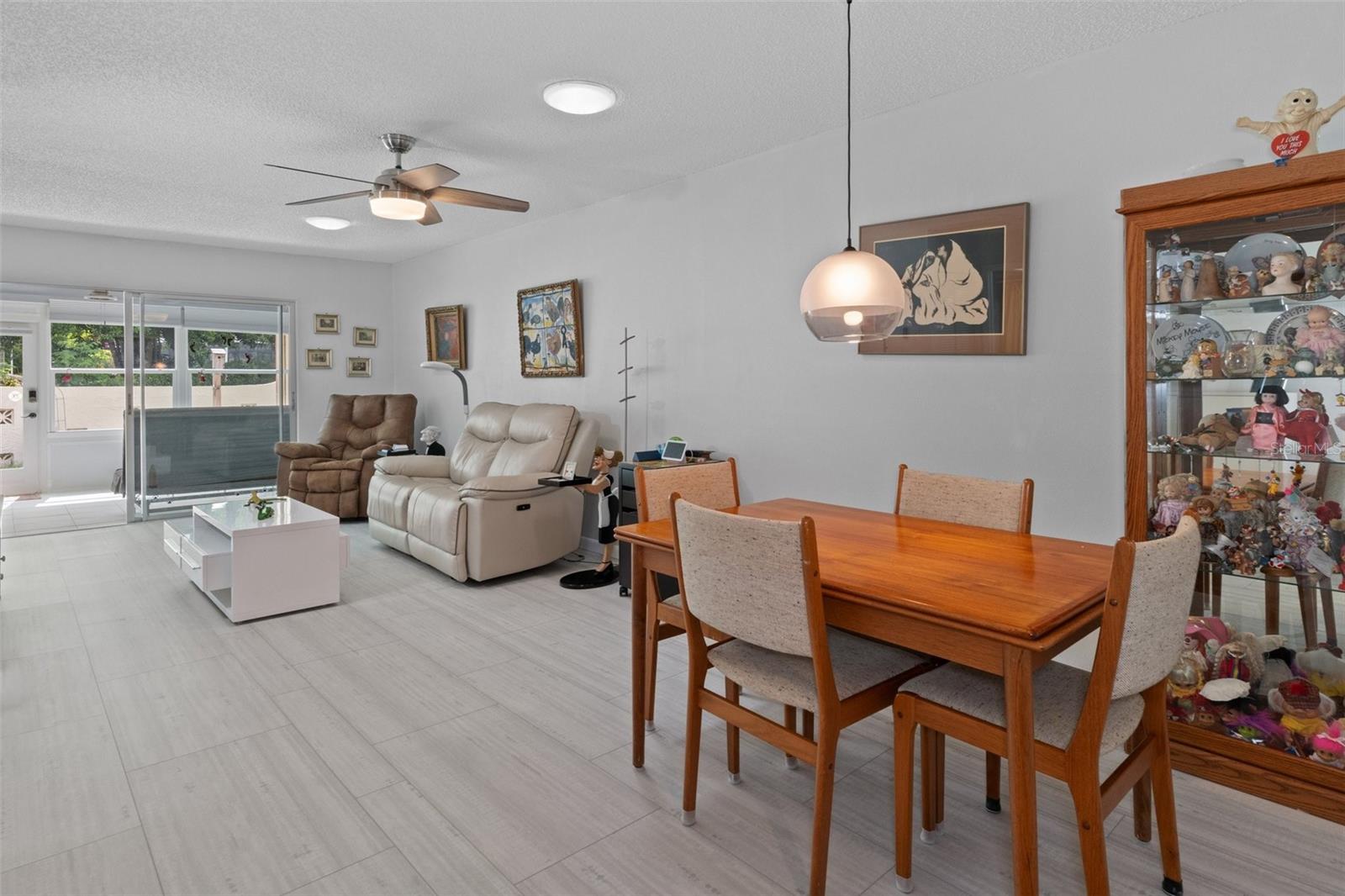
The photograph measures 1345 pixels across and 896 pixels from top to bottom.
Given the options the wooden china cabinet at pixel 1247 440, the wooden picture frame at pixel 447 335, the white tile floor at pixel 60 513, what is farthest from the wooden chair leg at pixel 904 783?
the white tile floor at pixel 60 513

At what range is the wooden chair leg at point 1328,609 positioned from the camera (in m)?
2.01

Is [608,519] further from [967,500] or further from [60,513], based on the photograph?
[60,513]

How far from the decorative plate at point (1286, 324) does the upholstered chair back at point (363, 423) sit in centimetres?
602

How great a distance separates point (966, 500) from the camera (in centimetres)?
236

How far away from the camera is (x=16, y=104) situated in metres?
3.04

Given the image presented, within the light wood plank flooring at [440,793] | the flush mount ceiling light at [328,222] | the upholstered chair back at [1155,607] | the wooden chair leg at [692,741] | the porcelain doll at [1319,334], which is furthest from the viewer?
the flush mount ceiling light at [328,222]

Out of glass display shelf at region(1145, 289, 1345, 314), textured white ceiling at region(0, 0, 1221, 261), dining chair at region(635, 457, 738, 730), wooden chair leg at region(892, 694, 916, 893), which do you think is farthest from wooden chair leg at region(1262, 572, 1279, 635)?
textured white ceiling at region(0, 0, 1221, 261)

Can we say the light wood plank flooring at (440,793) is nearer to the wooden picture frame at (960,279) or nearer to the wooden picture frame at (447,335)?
the wooden picture frame at (960,279)

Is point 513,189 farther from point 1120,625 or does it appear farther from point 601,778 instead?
point 1120,625

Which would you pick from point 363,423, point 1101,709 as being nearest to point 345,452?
point 363,423

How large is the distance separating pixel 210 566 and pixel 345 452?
2.69m

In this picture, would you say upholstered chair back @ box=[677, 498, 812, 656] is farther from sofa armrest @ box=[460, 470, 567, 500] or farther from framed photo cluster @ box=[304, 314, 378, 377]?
framed photo cluster @ box=[304, 314, 378, 377]

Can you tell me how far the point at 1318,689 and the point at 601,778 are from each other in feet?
6.77

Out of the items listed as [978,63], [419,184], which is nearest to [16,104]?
[419,184]
